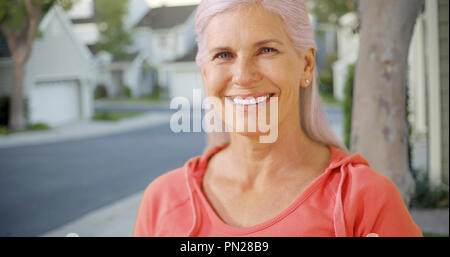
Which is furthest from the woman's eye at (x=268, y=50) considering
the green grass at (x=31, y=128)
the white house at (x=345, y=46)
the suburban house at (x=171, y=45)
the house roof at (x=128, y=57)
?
the white house at (x=345, y=46)

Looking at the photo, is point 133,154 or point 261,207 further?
point 133,154

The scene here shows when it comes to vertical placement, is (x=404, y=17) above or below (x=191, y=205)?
above

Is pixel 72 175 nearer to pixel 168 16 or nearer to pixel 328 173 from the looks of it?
pixel 168 16

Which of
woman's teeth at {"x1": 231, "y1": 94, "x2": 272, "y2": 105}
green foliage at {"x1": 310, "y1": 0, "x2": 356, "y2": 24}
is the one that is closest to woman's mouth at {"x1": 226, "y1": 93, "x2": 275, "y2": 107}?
woman's teeth at {"x1": 231, "y1": 94, "x2": 272, "y2": 105}

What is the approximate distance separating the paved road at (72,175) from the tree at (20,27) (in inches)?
19.6

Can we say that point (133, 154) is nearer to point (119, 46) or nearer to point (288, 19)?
point (119, 46)

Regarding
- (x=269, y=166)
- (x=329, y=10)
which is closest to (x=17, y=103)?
(x=269, y=166)

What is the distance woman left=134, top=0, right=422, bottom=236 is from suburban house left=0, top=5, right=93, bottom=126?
2.56 metres

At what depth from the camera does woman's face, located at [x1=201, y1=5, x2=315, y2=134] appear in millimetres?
1133

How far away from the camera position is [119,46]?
4.66 metres

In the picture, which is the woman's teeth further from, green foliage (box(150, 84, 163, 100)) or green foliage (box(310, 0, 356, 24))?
green foliage (box(310, 0, 356, 24))

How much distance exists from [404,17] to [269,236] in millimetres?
2166
